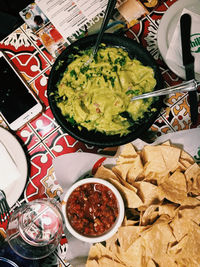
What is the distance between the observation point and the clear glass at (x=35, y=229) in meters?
1.44

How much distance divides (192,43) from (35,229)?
1.18 meters

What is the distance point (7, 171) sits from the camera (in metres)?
1.42

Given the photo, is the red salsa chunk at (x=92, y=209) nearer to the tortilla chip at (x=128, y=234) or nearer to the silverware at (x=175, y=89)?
the tortilla chip at (x=128, y=234)

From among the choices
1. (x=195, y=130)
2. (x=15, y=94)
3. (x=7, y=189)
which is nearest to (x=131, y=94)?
(x=195, y=130)

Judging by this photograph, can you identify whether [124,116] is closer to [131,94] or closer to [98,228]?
[131,94]

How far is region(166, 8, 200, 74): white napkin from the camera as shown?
4.54 ft

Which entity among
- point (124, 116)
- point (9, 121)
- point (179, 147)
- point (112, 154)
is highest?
point (9, 121)

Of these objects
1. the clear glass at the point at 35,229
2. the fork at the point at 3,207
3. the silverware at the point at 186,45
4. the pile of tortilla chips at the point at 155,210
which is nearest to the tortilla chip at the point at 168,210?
the pile of tortilla chips at the point at 155,210

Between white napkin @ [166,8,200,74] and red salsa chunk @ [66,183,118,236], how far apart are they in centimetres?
67

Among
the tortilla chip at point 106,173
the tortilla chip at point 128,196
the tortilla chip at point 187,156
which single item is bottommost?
the tortilla chip at point 187,156

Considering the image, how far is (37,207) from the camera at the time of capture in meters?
1.50

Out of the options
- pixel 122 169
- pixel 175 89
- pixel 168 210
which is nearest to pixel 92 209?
pixel 122 169

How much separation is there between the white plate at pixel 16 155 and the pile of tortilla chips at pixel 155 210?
36 centimetres

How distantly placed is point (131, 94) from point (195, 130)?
0.41 metres
